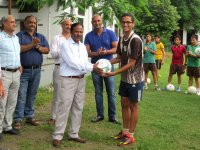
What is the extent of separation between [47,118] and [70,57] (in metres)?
2.40

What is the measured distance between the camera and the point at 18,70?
551cm

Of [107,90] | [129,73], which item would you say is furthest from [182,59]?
[129,73]

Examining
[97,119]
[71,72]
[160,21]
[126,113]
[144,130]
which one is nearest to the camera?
[71,72]

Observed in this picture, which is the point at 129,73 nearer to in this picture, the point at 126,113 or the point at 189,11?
the point at 126,113

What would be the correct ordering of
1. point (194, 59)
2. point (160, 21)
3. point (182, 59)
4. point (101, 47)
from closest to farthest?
1. point (101, 47)
2. point (194, 59)
3. point (182, 59)
4. point (160, 21)

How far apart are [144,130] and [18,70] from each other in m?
2.56

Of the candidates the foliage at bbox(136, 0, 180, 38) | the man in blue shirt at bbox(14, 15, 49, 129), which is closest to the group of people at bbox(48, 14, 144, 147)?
the man in blue shirt at bbox(14, 15, 49, 129)

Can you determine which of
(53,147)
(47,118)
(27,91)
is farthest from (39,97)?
(53,147)

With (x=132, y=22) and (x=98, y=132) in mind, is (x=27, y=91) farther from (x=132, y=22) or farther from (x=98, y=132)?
(x=132, y=22)

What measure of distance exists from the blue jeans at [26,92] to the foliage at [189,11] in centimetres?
3435

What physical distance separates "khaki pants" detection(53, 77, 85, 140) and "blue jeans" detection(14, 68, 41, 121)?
1.06 meters

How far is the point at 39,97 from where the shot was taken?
29.7ft

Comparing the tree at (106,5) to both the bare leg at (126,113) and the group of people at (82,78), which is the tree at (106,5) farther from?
the bare leg at (126,113)

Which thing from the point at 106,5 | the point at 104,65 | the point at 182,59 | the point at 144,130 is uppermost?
the point at 106,5
